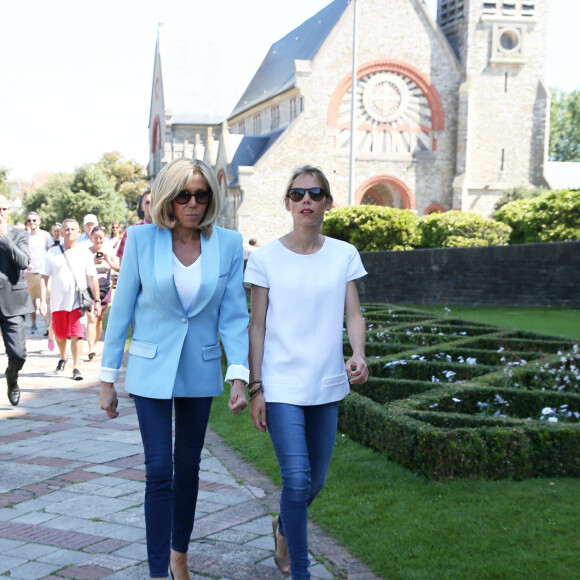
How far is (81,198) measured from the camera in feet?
205

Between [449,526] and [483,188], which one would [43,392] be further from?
[483,188]

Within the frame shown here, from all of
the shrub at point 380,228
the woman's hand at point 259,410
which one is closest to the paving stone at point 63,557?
the woman's hand at point 259,410

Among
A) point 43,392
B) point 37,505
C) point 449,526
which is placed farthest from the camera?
point 43,392

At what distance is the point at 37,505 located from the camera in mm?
4715

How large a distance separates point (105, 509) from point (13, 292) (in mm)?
3469

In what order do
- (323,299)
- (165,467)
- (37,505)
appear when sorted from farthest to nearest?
(37,505) < (323,299) < (165,467)

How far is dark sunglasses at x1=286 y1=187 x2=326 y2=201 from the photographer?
11.9ft

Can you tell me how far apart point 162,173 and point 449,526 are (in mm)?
2325

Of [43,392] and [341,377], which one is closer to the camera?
[341,377]

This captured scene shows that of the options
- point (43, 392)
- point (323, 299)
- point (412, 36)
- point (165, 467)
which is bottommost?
point (43, 392)

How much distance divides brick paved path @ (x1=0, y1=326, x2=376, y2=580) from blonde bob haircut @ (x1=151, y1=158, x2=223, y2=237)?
64.0 inches

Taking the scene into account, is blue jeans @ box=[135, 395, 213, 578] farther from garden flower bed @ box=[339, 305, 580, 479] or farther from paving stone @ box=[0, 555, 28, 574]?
garden flower bed @ box=[339, 305, 580, 479]

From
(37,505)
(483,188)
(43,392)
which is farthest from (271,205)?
(37,505)

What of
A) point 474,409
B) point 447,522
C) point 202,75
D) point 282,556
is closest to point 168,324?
point 282,556
